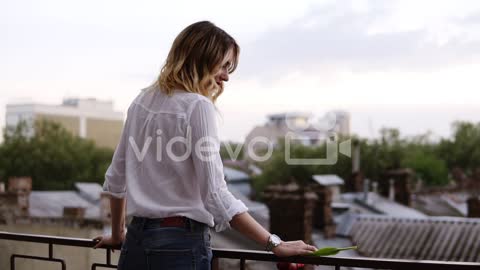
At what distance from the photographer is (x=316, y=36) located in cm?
5772

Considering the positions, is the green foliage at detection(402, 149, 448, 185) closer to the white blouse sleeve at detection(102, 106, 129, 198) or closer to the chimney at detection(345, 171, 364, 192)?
the chimney at detection(345, 171, 364, 192)

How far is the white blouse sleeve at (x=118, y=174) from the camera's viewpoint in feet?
4.30

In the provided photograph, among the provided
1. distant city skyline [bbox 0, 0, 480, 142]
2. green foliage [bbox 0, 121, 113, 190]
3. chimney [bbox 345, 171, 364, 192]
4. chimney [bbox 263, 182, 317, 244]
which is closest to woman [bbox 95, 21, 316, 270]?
chimney [bbox 263, 182, 317, 244]

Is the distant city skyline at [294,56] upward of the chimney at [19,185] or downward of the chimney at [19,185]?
upward

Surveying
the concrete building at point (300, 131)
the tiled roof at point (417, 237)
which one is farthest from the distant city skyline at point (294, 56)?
the tiled roof at point (417, 237)

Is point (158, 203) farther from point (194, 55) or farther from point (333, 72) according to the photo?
point (333, 72)

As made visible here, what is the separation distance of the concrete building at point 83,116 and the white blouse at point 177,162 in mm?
41152

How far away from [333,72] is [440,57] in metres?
9.18

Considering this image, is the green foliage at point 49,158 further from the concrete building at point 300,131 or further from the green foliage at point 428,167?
the green foliage at point 428,167

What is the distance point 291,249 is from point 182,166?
29 cm

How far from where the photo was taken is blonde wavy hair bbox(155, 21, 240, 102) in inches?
47.6

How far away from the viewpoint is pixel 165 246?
1.19m

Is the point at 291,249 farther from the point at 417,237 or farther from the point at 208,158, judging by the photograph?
the point at 417,237

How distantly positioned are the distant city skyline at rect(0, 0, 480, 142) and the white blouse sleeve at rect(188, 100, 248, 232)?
125 ft
